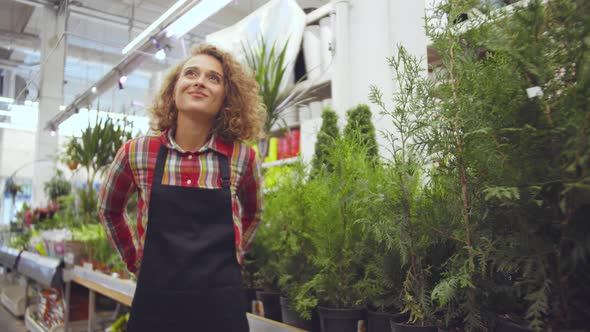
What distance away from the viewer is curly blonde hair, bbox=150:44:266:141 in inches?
53.0

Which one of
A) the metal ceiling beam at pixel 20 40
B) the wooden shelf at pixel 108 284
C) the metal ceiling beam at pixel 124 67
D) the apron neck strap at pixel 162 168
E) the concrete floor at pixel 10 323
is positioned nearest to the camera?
the apron neck strap at pixel 162 168

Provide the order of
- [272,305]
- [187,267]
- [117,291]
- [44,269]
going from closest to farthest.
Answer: [187,267] < [272,305] < [117,291] < [44,269]

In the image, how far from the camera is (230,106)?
54.6 inches

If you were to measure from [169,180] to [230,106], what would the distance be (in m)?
0.33

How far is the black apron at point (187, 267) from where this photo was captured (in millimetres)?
1148

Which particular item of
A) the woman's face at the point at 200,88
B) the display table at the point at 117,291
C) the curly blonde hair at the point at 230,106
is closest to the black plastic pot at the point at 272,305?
the display table at the point at 117,291

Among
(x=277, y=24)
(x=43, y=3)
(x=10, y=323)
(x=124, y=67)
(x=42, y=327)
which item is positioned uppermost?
(x=43, y=3)

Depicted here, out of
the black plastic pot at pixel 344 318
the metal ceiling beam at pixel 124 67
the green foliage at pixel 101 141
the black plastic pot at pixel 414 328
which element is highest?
the metal ceiling beam at pixel 124 67

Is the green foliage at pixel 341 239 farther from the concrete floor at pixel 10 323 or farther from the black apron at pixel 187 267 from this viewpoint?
the concrete floor at pixel 10 323

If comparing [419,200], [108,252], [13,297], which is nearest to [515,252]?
[419,200]

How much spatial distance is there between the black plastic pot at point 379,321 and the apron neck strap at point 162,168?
0.55 meters

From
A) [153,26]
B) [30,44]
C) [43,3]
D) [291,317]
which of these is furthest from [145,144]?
[30,44]

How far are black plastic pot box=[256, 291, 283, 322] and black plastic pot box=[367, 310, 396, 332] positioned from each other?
0.51 meters

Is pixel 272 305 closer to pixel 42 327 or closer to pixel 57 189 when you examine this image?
pixel 42 327
